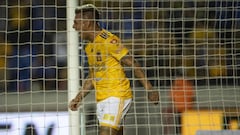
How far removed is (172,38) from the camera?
6.32m

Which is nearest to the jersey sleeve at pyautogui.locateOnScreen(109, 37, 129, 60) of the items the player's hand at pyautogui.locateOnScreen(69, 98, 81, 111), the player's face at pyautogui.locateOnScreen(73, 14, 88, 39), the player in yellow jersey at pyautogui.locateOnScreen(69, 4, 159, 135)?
the player in yellow jersey at pyautogui.locateOnScreen(69, 4, 159, 135)

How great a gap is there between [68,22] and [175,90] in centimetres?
143

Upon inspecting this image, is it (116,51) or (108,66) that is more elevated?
(116,51)

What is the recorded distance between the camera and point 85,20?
17.8 feet

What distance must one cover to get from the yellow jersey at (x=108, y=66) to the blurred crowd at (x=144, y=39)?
705 millimetres

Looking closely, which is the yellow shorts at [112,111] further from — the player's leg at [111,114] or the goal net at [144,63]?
the goal net at [144,63]

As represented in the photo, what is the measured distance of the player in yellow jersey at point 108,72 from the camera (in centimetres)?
521

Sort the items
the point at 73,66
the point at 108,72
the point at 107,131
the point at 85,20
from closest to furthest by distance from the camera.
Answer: the point at 107,131 < the point at 108,72 < the point at 85,20 < the point at 73,66

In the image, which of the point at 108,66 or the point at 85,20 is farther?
the point at 85,20

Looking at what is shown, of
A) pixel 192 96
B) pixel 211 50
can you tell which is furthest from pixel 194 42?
pixel 192 96

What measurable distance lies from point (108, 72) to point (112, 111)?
15.2 inches

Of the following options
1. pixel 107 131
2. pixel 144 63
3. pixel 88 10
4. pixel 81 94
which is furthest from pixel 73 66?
pixel 107 131

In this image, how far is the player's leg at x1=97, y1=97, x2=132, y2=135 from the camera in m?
5.17

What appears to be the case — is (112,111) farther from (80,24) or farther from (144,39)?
(144,39)
